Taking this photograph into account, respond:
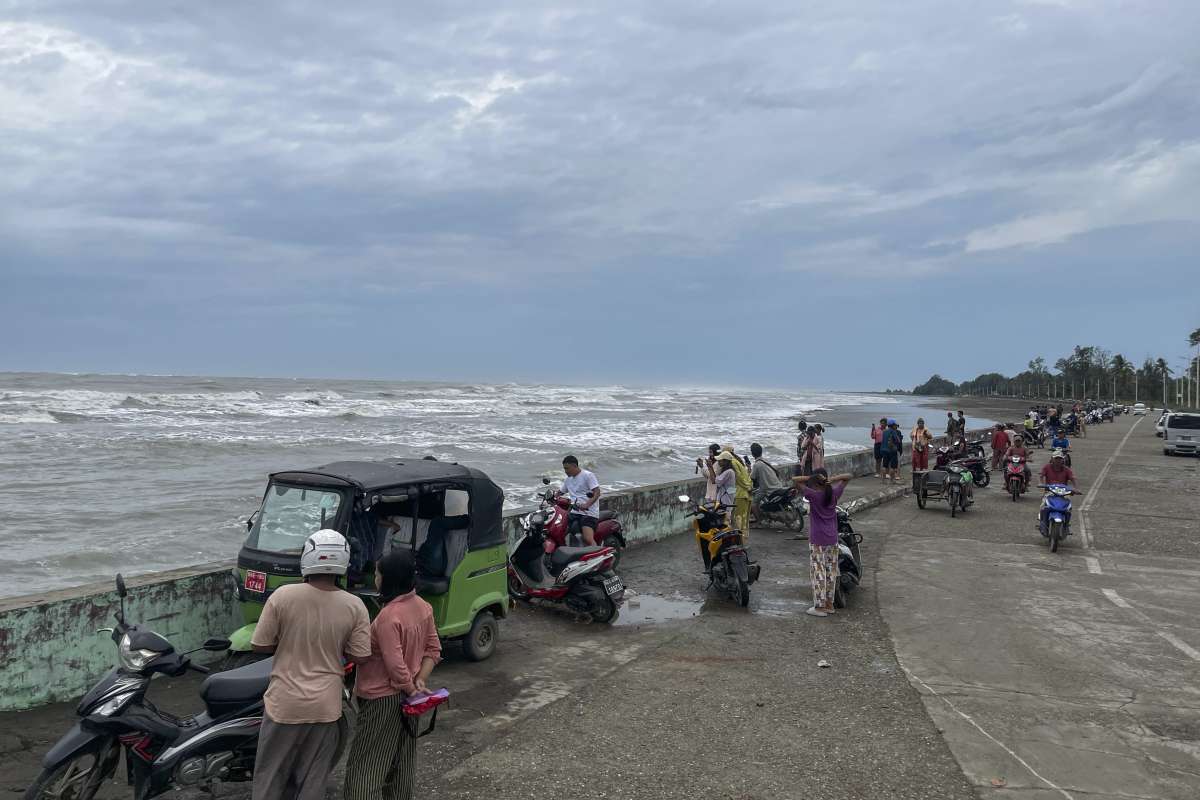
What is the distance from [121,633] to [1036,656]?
22.0 feet

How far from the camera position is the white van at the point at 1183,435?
29359mm

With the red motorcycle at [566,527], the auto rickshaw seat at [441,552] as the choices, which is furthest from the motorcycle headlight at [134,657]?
the red motorcycle at [566,527]

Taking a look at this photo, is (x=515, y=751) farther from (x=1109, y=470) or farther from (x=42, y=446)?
(x=42, y=446)

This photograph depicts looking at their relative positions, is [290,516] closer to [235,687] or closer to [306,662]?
[235,687]

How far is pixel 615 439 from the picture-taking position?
3678cm

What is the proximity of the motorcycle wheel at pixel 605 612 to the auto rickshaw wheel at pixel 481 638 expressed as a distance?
135 cm

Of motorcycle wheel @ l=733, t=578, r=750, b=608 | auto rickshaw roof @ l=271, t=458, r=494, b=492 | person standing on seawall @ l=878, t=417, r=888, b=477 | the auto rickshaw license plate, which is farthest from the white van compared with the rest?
the auto rickshaw license plate

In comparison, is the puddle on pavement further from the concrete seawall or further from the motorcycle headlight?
the motorcycle headlight

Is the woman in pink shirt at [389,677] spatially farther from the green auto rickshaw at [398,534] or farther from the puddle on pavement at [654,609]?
the puddle on pavement at [654,609]

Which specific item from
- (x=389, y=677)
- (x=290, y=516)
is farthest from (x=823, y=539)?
(x=389, y=677)

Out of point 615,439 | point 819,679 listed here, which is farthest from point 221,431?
point 819,679

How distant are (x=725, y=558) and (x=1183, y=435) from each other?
28.9 meters

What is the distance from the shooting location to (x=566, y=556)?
8.10 meters

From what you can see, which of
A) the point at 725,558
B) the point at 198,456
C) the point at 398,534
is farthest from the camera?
the point at 198,456
